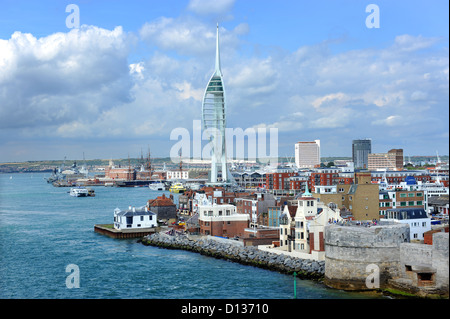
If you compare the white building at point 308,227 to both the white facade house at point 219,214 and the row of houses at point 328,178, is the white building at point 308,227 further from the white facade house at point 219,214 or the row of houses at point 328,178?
the row of houses at point 328,178

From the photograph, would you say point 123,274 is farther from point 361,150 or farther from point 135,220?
point 361,150

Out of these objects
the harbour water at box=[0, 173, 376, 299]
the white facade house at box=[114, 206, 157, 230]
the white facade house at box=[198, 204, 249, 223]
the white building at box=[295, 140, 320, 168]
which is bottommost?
the harbour water at box=[0, 173, 376, 299]

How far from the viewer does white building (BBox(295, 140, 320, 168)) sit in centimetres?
8781

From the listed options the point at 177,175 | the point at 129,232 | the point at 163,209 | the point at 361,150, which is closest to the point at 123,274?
the point at 129,232

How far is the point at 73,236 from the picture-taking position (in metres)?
23.3

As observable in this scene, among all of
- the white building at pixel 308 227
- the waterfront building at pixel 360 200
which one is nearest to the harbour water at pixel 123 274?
the white building at pixel 308 227

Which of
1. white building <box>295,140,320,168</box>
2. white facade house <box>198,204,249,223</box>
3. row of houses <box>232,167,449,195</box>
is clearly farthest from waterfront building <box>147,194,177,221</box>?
white building <box>295,140,320,168</box>

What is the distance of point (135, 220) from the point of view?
77.6ft

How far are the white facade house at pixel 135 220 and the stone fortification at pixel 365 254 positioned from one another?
12.9 m

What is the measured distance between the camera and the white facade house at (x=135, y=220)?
23.5 meters

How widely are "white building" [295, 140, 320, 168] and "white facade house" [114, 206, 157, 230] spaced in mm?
65238

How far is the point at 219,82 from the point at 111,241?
2992 cm

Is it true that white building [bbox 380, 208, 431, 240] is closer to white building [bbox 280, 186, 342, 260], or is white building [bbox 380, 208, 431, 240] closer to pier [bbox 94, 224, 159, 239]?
white building [bbox 280, 186, 342, 260]
